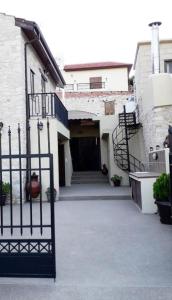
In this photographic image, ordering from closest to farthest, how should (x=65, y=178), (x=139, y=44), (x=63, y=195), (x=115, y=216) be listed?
(x=115, y=216), (x=63, y=195), (x=139, y=44), (x=65, y=178)

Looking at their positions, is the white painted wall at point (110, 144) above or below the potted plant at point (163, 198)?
above

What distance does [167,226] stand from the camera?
6.98m

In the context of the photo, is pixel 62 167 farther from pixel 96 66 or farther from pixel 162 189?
pixel 96 66

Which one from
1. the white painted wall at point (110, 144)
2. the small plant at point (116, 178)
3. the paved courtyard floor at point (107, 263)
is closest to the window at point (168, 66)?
the white painted wall at point (110, 144)

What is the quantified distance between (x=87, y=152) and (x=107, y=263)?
16505 millimetres

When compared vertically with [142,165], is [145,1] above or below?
above

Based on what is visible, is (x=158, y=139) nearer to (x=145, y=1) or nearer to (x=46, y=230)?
(x=145, y=1)

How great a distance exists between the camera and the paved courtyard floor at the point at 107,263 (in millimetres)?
3664

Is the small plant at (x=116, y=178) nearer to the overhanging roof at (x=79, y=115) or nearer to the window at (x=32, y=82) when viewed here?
the overhanging roof at (x=79, y=115)

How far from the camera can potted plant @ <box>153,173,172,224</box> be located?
278 inches

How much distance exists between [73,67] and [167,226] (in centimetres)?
2283

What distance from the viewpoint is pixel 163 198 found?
24.0 ft

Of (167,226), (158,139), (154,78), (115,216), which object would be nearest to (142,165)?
(158,139)

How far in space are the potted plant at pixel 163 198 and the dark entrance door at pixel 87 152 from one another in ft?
44.5
